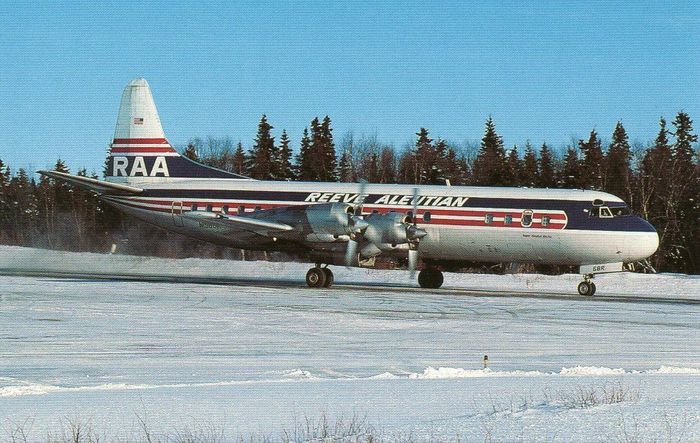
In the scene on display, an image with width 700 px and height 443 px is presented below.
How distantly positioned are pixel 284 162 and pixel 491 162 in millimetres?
17476

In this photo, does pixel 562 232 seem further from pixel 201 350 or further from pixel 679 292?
pixel 201 350

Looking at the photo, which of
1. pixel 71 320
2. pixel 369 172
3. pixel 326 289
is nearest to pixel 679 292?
pixel 326 289

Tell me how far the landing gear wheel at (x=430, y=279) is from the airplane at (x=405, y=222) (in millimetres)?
38

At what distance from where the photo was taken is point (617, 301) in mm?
27016

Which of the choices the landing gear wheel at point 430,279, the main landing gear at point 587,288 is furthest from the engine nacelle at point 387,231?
the main landing gear at point 587,288

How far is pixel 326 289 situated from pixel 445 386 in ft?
65.1

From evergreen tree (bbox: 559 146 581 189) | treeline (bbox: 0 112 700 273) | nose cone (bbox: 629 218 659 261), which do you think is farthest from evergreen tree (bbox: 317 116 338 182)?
nose cone (bbox: 629 218 659 261)

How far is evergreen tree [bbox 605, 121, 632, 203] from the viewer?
2254 inches

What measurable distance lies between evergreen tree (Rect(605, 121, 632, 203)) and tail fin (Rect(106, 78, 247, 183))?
30034mm

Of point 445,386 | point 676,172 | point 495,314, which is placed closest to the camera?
point 445,386

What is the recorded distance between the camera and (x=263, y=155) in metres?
72.6

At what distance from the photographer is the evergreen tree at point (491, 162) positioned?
62.5 metres

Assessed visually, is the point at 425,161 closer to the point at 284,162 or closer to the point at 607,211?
the point at 284,162

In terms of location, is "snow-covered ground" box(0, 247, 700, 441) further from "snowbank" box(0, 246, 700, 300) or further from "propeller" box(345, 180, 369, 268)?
"snowbank" box(0, 246, 700, 300)
